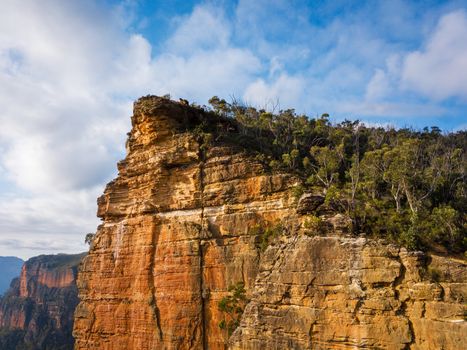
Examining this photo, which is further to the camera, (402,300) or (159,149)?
(159,149)

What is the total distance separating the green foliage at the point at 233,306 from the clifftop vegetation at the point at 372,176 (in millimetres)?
6910

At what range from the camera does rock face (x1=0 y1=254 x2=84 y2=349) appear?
3907 inches

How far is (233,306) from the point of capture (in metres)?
24.0

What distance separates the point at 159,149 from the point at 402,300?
745 inches

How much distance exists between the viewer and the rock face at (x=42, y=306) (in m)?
99.2

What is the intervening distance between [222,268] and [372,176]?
36.4ft

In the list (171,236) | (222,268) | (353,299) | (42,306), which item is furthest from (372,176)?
(42,306)

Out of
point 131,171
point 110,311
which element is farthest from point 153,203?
point 110,311

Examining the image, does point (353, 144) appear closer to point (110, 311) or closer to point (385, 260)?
point (385, 260)

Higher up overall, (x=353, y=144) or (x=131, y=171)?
(x=353, y=144)

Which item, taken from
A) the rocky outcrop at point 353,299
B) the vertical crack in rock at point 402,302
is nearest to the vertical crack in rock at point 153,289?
the rocky outcrop at point 353,299

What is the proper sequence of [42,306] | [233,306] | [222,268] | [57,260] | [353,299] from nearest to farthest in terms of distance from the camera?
[353,299], [233,306], [222,268], [42,306], [57,260]

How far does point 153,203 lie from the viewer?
93.6 ft

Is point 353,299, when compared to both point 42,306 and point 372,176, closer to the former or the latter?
point 372,176
